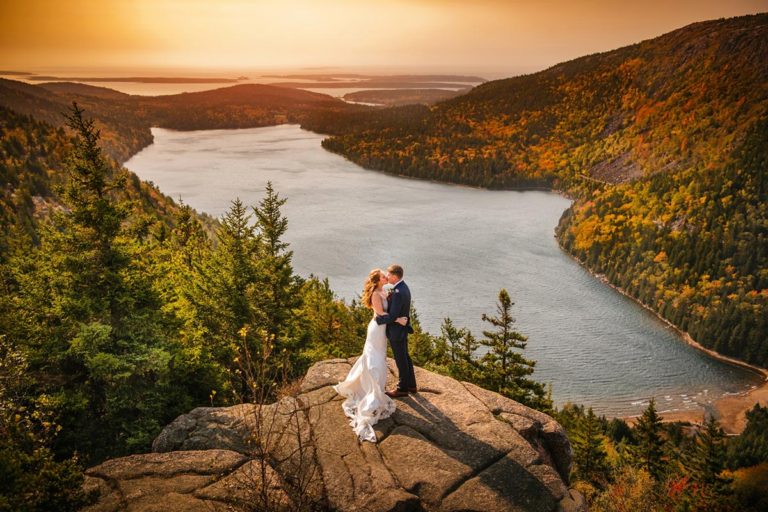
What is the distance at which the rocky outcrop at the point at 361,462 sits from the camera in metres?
9.42

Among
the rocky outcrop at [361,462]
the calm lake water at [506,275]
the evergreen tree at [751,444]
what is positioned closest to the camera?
the rocky outcrop at [361,462]

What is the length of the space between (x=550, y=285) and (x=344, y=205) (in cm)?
6702

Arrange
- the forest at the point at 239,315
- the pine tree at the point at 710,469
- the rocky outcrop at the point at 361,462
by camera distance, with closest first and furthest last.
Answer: the rocky outcrop at the point at 361,462
the forest at the point at 239,315
the pine tree at the point at 710,469

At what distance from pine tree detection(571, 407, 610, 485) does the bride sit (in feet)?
112

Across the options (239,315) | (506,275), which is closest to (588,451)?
(239,315)

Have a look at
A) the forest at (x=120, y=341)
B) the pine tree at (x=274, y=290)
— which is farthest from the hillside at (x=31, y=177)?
the forest at (x=120, y=341)

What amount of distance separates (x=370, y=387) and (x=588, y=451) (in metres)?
35.5

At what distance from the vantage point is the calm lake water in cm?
5816

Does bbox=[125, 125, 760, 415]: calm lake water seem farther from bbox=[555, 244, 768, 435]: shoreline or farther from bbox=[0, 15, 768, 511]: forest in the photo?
bbox=[0, 15, 768, 511]: forest

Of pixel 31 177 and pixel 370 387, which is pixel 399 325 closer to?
pixel 370 387

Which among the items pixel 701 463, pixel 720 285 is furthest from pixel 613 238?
pixel 701 463

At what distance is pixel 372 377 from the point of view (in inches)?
488

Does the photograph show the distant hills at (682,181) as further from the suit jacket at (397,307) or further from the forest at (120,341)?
the suit jacket at (397,307)

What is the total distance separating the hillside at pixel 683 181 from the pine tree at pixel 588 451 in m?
38.0
